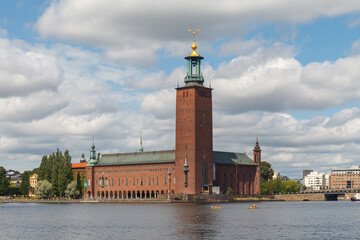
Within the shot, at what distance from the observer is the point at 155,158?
174m

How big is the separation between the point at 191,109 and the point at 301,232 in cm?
9168

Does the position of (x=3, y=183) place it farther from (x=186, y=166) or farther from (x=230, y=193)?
(x=230, y=193)

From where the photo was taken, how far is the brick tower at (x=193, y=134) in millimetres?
155375

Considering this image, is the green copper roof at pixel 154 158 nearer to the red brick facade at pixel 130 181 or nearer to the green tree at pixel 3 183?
the red brick facade at pixel 130 181

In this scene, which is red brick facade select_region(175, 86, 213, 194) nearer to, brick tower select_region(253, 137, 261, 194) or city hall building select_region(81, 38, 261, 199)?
city hall building select_region(81, 38, 261, 199)

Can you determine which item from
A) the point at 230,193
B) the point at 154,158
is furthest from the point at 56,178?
the point at 230,193

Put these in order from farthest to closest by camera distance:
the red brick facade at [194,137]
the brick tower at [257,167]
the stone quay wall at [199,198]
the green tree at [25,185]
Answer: the green tree at [25,185] < the brick tower at [257,167] < the red brick facade at [194,137] < the stone quay wall at [199,198]

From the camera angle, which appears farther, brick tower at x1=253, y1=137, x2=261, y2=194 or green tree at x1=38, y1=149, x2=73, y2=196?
brick tower at x1=253, y1=137, x2=261, y2=194

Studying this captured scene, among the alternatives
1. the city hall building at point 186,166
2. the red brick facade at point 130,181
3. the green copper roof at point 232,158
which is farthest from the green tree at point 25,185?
the green copper roof at point 232,158

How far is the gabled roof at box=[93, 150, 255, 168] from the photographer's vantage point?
172 meters

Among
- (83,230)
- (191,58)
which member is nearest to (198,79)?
(191,58)

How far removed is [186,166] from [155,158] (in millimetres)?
20463

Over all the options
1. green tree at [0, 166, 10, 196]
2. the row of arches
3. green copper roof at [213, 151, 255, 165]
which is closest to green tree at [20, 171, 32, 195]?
green tree at [0, 166, 10, 196]

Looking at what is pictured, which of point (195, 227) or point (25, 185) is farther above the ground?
Answer: point (25, 185)
